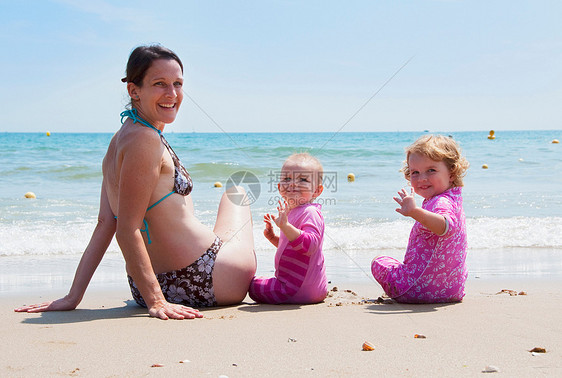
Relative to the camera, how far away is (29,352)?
268 centimetres

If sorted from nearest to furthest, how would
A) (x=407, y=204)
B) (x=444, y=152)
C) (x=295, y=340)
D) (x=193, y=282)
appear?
(x=295, y=340), (x=407, y=204), (x=193, y=282), (x=444, y=152)

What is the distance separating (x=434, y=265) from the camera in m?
3.72

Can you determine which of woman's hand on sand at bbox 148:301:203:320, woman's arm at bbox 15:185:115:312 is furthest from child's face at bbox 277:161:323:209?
woman's arm at bbox 15:185:115:312

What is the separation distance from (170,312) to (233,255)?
0.61 metres

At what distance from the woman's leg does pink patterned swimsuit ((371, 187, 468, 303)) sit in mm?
1028

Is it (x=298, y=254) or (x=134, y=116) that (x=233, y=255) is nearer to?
(x=298, y=254)

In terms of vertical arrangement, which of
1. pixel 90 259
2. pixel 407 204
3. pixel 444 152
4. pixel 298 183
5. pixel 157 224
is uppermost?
pixel 444 152

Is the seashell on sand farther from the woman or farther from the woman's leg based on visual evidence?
the woman's leg

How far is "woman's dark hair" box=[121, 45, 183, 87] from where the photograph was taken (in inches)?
136

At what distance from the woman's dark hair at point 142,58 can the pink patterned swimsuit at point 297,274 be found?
140 centimetres

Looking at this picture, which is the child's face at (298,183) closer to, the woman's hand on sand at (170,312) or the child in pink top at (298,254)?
the child in pink top at (298,254)

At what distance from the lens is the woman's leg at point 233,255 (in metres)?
3.70

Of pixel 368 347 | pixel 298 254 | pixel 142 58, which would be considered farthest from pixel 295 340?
pixel 142 58

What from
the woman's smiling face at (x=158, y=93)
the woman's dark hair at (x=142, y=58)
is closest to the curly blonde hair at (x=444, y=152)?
the woman's smiling face at (x=158, y=93)
